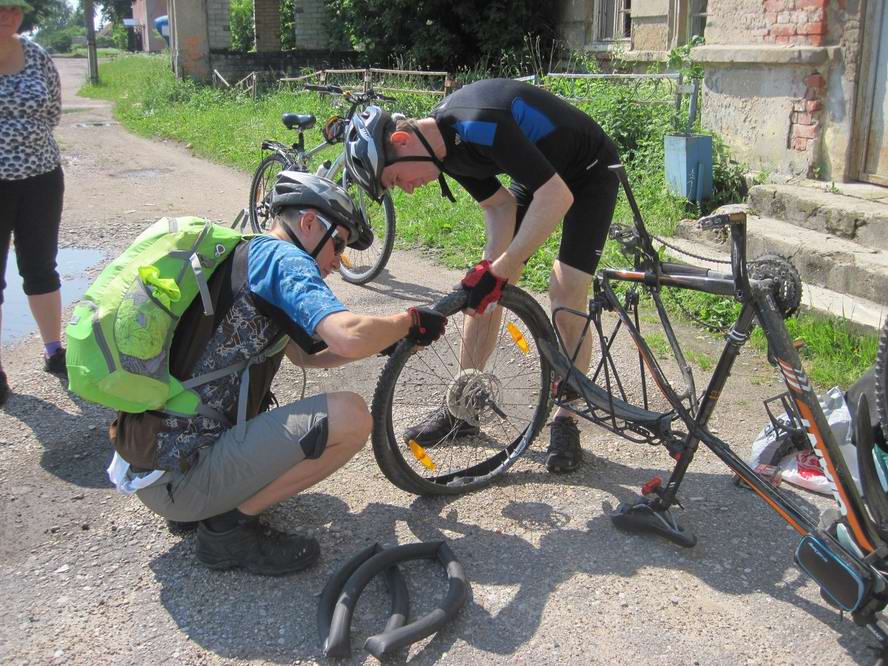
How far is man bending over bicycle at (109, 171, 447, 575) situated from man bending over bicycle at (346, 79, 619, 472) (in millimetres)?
363

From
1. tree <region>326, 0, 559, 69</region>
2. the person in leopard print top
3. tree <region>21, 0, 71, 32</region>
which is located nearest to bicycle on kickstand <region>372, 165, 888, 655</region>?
the person in leopard print top

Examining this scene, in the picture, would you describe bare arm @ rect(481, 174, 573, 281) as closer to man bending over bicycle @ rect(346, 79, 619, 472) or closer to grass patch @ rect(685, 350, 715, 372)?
man bending over bicycle @ rect(346, 79, 619, 472)

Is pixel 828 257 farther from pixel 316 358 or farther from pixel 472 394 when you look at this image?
pixel 316 358

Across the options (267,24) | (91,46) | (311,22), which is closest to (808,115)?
(311,22)

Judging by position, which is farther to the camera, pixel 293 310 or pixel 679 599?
pixel 679 599

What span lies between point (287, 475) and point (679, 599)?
4.43 ft

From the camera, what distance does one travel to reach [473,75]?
1448cm

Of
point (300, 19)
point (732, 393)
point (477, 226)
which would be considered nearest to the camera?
point (732, 393)

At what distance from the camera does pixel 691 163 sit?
6.97 m

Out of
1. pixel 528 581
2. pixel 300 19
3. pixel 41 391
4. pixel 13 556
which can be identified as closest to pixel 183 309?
pixel 13 556

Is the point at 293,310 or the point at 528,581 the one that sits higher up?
the point at 293,310

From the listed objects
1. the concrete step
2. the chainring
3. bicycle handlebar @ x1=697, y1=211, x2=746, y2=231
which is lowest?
the concrete step

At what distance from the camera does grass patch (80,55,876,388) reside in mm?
4824

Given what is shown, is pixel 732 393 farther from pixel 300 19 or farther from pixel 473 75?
pixel 300 19
